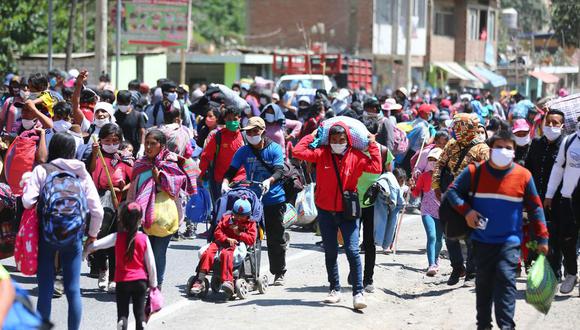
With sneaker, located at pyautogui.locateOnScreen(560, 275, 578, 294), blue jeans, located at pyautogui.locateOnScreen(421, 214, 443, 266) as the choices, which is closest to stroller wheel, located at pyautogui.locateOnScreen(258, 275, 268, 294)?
blue jeans, located at pyautogui.locateOnScreen(421, 214, 443, 266)

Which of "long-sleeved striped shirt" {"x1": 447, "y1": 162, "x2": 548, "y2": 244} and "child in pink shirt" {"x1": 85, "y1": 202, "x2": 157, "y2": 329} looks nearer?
"child in pink shirt" {"x1": 85, "y1": 202, "x2": 157, "y2": 329}

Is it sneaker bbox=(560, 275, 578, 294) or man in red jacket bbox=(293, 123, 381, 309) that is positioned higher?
man in red jacket bbox=(293, 123, 381, 309)

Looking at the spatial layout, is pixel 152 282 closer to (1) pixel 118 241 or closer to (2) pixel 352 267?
(1) pixel 118 241

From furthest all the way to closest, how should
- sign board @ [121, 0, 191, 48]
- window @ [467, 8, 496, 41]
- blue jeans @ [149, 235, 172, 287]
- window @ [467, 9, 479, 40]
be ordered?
window @ [467, 8, 496, 41] → window @ [467, 9, 479, 40] → sign board @ [121, 0, 191, 48] → blue jeans @ [149, 235, 172, 287]

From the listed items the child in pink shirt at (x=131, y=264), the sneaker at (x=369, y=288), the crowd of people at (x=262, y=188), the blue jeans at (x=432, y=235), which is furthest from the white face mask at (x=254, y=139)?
the child in pink shirt at (x=131, y=264)

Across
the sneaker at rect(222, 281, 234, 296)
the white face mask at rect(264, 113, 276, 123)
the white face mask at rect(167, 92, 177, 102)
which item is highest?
the white face mask at rect(167, 92, 177, 102)

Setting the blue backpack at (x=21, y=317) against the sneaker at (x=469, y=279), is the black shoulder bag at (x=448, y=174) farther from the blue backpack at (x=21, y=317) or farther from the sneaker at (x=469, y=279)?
the blue backpack at (x=21, y=317)

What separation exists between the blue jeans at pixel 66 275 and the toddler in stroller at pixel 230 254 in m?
2.29

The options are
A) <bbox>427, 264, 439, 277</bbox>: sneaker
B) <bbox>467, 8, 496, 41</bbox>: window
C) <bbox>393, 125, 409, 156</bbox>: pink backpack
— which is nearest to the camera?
<bbox>427, 264, 439, 277</bbox>: sneaker

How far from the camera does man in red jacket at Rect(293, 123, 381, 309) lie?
9.91m

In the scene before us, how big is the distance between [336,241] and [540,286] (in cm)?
235

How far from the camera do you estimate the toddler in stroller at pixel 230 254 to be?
10.3m

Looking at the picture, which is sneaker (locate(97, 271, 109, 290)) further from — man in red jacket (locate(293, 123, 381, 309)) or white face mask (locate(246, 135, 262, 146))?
man in red jacket (locate(293, 123, 381, 309))

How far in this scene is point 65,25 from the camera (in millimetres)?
40750
